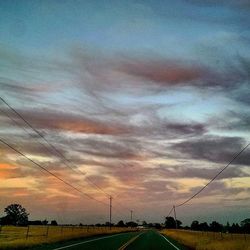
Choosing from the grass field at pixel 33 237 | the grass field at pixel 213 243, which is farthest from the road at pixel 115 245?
the grass field at pixel 33 237

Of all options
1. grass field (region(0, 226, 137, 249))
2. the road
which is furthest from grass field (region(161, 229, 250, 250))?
grass field (region(0, 226, 137, 249))

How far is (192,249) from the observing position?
2755 centimetres

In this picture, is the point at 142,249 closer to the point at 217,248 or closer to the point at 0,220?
the point at 217,248

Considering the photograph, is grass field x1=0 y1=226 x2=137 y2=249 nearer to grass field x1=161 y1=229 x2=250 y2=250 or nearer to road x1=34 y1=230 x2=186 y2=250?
road x1=34 y1=230 x2=186 y2=250

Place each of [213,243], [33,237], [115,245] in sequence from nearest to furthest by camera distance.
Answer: [213,243]
[115,245]
[33,237]

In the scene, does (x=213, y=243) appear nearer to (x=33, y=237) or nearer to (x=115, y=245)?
(x=115, y=245)

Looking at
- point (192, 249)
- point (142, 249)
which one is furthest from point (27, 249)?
point (192, 249)

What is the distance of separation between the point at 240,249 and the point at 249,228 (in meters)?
174

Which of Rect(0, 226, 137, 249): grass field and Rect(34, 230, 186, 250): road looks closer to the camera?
Rect(34, 230, 186, 250): road

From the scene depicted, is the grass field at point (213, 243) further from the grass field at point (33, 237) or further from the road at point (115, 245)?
the grass field at point (33, 237)

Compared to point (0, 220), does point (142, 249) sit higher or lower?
lower

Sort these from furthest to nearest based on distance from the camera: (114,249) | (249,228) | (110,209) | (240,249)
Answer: (249,228), (110,209), (114,249), (240,249)

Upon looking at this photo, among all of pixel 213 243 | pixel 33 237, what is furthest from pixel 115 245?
pixel 33 237

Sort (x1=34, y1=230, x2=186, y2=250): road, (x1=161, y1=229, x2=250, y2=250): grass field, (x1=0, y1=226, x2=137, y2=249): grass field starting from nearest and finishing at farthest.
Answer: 1. (x1=161, y1=229, x2=250, y2=250): grass field
2. (x1=34, y1=230, x2=186, y2=250): road
3. (x1=0, y1=226, x2=137, y2=249): grass field
